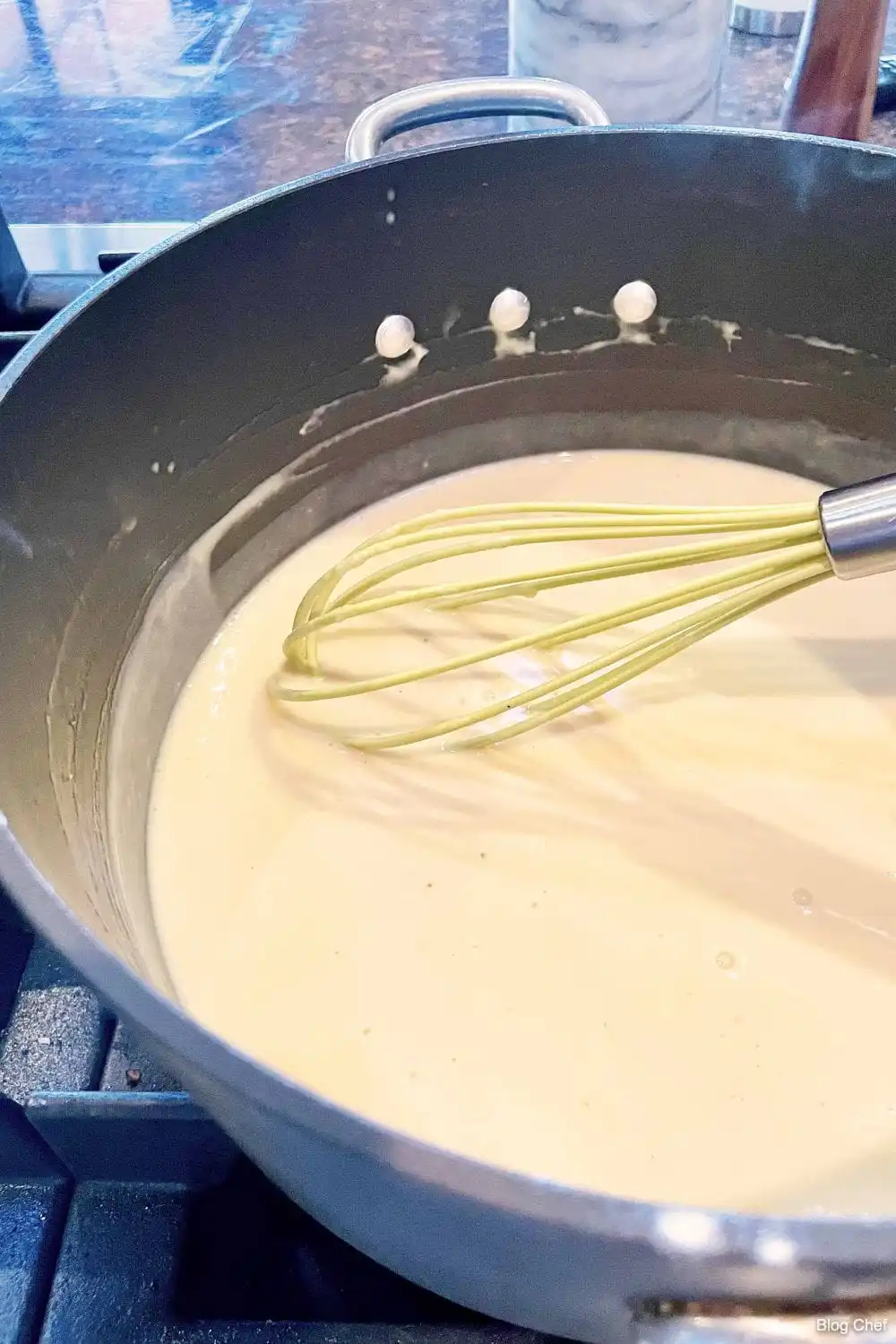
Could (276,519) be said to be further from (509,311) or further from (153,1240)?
(153,1240)

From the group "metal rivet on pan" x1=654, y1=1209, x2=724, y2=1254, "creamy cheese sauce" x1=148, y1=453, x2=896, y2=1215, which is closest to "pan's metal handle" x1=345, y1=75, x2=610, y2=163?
"creamy cheese sauce" x1=148, y1=453, x2=896, y2=1215

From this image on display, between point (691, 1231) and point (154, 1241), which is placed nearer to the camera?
point (691, 1231)

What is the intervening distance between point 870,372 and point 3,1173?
96 cm

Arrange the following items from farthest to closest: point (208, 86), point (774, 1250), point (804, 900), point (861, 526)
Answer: point (208, 86)
point (804, 900)
point (861, 526)
point (774, 1250)

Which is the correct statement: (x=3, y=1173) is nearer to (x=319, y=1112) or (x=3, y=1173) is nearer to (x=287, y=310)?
(x=319, y=1112)

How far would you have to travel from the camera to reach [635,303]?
1018 millimetres

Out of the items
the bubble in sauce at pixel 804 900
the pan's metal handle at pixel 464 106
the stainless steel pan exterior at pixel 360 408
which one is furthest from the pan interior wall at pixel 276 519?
the bubble in sauce at pixel 804 900

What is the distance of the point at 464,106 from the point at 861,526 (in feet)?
1.67

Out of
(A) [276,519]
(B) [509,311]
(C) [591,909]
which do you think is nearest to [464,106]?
(B) [509,311]

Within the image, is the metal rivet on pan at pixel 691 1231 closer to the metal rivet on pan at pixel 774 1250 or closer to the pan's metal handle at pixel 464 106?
the metal rivet on pan at pixel 774 1250

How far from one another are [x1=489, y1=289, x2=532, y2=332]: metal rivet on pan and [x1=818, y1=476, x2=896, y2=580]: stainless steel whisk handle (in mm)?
450

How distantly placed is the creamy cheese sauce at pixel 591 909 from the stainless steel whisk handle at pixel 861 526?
0.94 feet

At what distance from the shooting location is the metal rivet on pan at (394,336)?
3.18 feet

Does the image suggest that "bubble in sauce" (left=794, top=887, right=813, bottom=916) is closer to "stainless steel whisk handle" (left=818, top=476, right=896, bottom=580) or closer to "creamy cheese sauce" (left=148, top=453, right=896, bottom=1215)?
"creamy cheese sauce" (left=148, top=453, right=896, bottom=1215)
